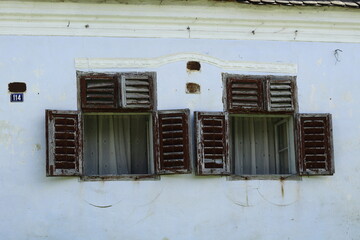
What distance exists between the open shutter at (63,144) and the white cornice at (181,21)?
117cm

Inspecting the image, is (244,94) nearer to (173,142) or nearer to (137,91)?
(173,142)

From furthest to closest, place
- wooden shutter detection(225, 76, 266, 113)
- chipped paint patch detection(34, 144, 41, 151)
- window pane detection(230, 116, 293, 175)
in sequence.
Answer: window pane detection(230, 116, 293, 175) → wooden shutter detection(225, 76, 266, 113) → chipped paint patch detection(34, 144, 41, 151)

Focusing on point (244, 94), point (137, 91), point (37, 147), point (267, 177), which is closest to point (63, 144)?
point (37, 147)

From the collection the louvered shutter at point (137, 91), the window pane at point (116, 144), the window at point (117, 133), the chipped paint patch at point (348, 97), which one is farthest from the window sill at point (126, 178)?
the chipped paint patch at point (348, 97)

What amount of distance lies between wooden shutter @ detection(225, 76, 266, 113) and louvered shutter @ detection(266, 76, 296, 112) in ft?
0.42

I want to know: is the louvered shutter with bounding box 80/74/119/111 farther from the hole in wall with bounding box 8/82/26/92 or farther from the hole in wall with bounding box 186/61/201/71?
the hole in wall with bounding box 186/61/201/71

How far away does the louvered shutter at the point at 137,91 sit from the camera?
11195 mm

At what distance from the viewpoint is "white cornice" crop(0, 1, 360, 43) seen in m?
11.2

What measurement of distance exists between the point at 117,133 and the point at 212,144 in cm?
133

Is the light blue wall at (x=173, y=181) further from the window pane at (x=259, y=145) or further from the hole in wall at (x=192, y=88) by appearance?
the window pane at (x=259, y=145)

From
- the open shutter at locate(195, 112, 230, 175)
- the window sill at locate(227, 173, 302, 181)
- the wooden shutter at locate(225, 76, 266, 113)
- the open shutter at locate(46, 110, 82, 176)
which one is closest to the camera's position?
the open shutter at locate(46, 110, 82, 176)

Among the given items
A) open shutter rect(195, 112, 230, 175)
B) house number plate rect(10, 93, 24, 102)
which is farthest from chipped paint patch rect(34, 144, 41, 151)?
open shutter rect(195, 112, 230, 175)

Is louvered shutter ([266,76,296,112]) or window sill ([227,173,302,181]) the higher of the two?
louvered shutter ([266,76,296,112])

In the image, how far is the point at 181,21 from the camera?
37.8ft
